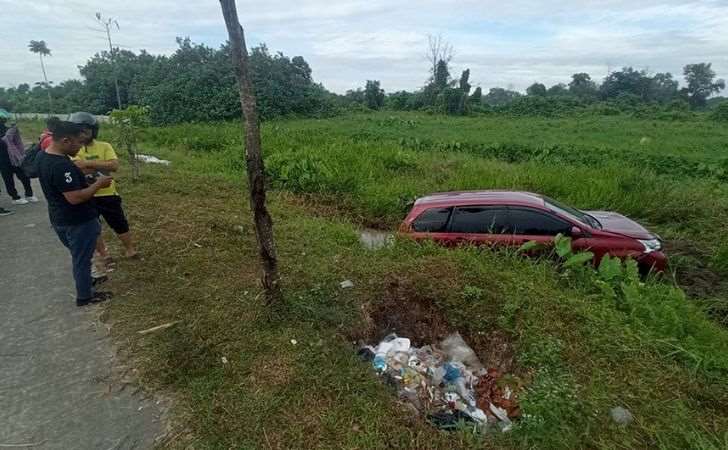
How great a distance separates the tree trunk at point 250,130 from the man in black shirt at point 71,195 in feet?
5.16

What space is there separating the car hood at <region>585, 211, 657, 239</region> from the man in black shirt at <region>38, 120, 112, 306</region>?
19.5ft

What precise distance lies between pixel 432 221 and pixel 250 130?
325 cm

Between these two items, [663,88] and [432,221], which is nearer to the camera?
[432,221]

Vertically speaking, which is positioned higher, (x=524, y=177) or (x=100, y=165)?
(x=100, y=165)

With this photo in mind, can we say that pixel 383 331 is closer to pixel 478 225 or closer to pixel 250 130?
pixel 250 130

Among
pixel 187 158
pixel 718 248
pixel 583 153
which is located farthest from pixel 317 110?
pixel 718 248

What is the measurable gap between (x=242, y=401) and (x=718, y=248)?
24.3 ft

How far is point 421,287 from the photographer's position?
13.8 ft

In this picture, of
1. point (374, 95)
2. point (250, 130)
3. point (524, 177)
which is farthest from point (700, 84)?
point (250, 130)

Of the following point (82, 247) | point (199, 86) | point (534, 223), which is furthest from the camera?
point (199, 86)

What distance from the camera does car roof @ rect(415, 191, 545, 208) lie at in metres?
5.61

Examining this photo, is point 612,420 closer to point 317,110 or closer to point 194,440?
point 194,440

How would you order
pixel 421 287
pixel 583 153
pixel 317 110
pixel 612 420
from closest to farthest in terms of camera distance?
1. pixel 612 420
2. pixel 421 287
3. pixel 583 153
4. pixel 317 110

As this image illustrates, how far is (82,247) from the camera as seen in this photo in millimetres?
3846
